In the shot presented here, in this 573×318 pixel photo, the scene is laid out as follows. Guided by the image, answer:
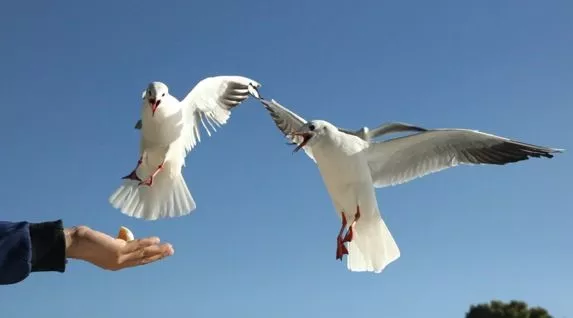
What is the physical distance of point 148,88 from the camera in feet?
16.9

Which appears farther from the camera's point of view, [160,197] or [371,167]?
[160,197]

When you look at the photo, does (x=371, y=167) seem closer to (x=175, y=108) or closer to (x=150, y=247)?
(x=175, y=108)

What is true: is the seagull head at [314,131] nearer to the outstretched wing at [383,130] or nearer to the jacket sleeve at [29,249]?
the outstretched wing at [383,130]

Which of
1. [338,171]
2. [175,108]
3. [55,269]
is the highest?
[175,108]

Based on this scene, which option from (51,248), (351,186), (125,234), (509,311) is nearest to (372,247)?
(351,186)

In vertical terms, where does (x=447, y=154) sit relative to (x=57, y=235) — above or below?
above

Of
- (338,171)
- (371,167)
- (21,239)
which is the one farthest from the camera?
(371,167)

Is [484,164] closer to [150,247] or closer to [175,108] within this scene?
[175,108]

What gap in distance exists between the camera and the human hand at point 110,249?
1850 millimetres

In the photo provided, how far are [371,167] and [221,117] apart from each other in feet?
4.65

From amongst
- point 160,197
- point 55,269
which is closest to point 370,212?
point 160,197

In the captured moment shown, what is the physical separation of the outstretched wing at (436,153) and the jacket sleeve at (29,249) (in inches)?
126

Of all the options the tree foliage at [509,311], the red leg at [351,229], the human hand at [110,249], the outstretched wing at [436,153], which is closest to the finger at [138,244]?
the human hand at [110,249]

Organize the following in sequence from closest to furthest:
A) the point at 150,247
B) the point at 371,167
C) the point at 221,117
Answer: the point at 150,247 < the point at 371,167 < the point at 221,117
